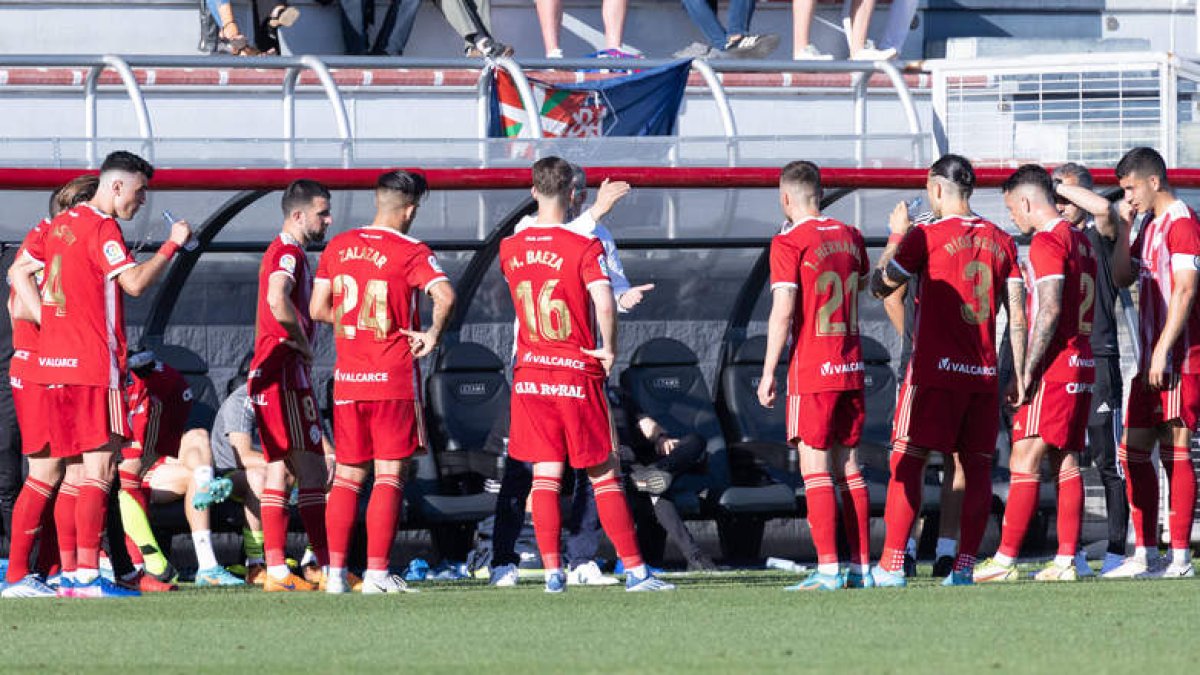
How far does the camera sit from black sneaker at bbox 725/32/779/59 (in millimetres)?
16641

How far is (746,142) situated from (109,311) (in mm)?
5153

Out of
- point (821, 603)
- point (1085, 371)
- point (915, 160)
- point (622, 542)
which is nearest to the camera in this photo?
point (821, 603)

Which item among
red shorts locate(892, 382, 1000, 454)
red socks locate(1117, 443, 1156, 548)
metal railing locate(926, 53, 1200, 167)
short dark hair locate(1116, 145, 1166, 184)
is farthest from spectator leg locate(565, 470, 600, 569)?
metal railing locate(926, 53, 1200, 167)

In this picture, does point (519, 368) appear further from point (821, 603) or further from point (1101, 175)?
point (1101, 175)

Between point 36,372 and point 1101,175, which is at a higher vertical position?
point 1101,175

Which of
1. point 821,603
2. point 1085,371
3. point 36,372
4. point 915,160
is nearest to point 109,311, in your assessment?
point 36,372

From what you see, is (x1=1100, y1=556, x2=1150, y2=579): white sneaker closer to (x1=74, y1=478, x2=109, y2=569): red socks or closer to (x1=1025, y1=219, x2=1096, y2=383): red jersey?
(x1=1025, y1=219, x2=1096, y2=383): red jersey

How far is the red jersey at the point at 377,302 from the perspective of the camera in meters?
10.2

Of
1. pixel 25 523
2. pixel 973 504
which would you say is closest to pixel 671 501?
pixel 973 504

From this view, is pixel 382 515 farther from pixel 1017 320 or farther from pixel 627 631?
pixel 1017 320

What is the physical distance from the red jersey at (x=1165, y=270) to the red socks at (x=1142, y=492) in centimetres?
41

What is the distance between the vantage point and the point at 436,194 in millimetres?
13508

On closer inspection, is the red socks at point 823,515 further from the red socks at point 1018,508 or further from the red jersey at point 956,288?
the red socks at point 1018,508

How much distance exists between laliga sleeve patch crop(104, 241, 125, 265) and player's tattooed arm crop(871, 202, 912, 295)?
3305 millimetres
